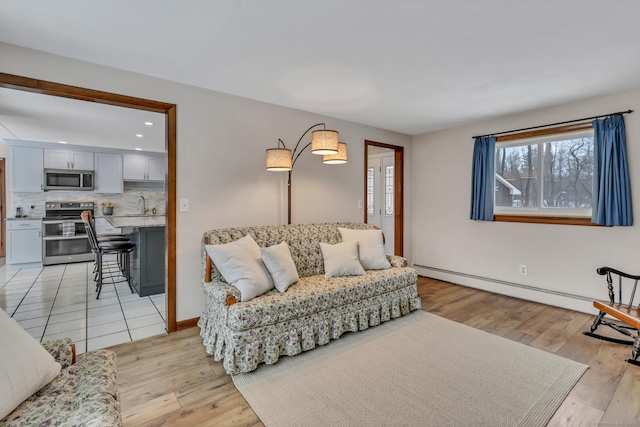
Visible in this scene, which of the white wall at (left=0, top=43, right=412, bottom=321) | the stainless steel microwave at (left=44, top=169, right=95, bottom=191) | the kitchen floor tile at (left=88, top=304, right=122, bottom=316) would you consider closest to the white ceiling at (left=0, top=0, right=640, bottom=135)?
the white wall at (left=0, top=43, right=412, bottom=321)

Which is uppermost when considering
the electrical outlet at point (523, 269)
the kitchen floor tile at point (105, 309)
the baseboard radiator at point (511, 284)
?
the electrical outlet at point (523, 269)

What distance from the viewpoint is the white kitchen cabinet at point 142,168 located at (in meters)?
6.46

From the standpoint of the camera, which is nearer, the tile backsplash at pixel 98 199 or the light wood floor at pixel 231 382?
the light wood floor at pixel 231 382

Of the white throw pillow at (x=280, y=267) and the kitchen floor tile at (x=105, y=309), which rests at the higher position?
the white throw pillow at (x=280, y=267)

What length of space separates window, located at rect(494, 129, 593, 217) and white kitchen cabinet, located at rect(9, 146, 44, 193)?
7903 mm

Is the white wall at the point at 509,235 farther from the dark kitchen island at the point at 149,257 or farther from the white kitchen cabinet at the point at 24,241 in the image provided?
the white kitchen cabinet at the point at 24,241

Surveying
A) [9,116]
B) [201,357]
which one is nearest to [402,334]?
[201,357]

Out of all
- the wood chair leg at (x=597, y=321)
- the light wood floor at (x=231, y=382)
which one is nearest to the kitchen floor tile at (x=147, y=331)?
the light wood floor at (x=231, y=382)

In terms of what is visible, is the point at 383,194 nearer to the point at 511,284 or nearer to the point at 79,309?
the point at 511,284

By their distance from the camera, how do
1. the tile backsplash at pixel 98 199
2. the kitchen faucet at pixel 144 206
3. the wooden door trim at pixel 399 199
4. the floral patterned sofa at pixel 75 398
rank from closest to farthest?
1. the floral patterned sofa at pixel 75 398
2. the wooden door trim at pixel 399 199
3. the tile backsplash at pixel 98 199
4. the kitchen faucet at pixel 144 206

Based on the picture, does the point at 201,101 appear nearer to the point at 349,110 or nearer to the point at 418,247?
the point at 349,110

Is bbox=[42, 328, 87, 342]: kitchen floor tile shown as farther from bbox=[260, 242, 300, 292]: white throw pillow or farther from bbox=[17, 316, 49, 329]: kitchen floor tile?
bbox=[260, 242, 300, 292]: white throw pillow

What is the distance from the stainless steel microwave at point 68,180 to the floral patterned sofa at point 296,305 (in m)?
4.88

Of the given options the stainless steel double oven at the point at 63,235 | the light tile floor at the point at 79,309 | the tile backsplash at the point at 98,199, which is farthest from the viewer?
the tile backsplash at the point at 98,199
